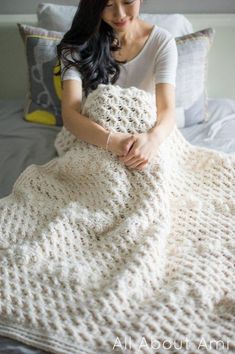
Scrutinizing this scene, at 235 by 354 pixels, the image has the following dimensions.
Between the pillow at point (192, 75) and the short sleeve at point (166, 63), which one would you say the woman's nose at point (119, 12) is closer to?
the short sleeve at point (166, 63)

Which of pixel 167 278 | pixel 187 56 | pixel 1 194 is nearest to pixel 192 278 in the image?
pixel 167 278

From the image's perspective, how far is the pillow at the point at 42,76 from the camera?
1443mm

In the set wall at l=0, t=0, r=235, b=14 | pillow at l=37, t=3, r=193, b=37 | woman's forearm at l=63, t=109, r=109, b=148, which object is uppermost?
wall at l=0, t=0, r=235, b=14

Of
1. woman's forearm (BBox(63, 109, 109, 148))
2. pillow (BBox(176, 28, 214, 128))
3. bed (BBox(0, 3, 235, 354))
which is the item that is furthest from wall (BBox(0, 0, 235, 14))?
woman's forearm (BBox(63, 109, 109, 148))

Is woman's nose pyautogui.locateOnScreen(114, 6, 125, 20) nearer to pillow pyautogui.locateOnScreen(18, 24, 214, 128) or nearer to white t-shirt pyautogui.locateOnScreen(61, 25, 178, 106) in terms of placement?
white t-shirt pyautogui.locateOnScreen(61, 25, 178, 106)

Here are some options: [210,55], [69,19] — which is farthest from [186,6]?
[69,19]

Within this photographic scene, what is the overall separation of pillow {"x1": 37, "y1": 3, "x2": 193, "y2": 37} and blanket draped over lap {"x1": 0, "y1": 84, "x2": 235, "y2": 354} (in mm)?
614

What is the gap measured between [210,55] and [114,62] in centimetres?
62

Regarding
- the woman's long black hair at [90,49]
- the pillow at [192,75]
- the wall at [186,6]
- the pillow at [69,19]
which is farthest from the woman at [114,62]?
the wall at [186,6]

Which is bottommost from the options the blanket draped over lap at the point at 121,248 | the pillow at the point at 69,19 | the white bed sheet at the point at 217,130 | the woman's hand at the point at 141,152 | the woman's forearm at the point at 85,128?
the blanket draped over lap at the point at 121,248

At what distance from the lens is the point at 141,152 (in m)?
0.93

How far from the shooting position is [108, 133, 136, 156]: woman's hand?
3.14 feet

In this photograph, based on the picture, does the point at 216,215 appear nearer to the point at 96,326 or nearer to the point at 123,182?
the point at 123,182

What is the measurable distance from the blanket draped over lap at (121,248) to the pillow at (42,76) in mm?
389
